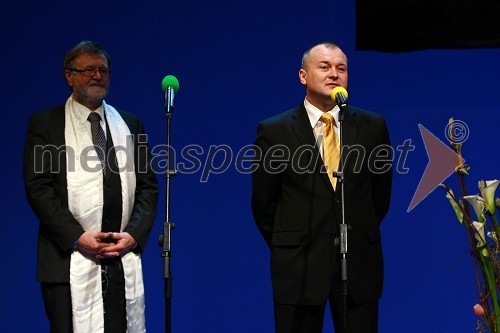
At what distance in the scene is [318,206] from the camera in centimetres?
355

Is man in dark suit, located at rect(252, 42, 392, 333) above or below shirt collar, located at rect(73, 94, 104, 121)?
below

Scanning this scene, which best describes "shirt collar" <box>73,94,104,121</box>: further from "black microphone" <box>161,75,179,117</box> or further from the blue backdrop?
the blue backdrop

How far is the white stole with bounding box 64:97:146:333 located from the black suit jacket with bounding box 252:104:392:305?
59cm

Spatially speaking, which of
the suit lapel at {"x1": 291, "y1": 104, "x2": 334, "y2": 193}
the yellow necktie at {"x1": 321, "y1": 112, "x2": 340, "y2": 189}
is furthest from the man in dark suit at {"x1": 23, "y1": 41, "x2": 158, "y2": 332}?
the yellow necktie at {"x1": 321, "y1": 112, "x2": 340, "y2": 189}

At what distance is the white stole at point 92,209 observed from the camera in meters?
3.51

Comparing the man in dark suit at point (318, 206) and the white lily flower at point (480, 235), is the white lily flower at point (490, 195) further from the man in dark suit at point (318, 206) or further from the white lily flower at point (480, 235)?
the man in dark suit at point (318, 206)

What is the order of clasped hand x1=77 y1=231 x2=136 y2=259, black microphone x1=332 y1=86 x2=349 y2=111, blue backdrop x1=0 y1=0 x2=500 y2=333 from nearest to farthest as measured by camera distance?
1. black microphone x1=332 y1=86 x2=349 y2=111
2. clasped hand x1=77 y1=231 x2=136 y2=259
3. blue backdrop x1=0 y1=0 x2=500 y2=333

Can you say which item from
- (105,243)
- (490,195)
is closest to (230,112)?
(105,243)

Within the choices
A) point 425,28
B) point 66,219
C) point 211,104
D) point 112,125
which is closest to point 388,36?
point 425,28

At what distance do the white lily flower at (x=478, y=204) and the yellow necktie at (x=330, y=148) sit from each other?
902mm

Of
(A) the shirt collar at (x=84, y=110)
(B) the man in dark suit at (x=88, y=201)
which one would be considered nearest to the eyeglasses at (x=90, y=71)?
(B) the man in dark suit at (x=88, y=201)

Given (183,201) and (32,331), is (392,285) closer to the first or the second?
(183,201)

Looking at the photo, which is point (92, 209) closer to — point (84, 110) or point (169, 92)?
point (84, 110)

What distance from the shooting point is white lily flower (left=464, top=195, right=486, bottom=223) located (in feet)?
9.05
